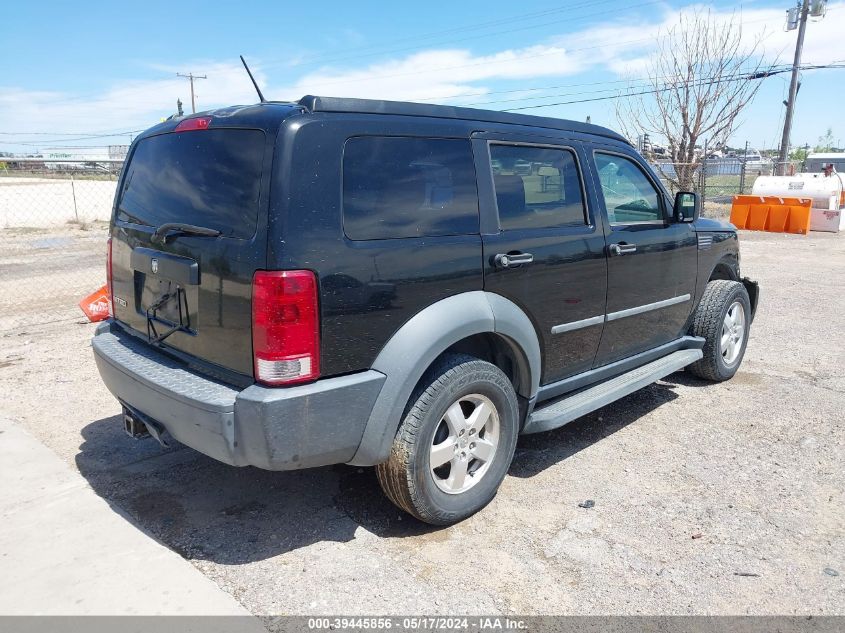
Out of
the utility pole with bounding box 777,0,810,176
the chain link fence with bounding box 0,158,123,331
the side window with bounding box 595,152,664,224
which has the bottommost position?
the chain link fence with bounding box 0,158,123,331

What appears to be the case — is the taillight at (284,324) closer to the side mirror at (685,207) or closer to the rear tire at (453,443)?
the rear tire at (453,443)

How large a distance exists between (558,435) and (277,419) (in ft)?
8.03

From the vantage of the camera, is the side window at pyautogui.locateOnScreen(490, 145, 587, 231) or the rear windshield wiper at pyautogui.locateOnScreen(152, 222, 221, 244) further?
the side window at pyautogui.locateOnScreen(490, 145, 587, 231)

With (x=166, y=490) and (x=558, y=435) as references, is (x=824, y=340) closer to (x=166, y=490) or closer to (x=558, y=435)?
(x=558, y=435)

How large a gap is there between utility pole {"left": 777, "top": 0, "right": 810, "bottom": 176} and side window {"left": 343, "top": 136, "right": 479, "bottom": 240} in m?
24.2

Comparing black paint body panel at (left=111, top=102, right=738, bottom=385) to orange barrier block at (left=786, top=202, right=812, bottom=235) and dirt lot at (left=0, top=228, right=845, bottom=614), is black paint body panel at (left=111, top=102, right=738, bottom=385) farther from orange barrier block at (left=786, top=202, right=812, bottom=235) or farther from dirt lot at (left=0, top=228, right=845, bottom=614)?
orange barrier block at (left=786, top=202, right=812, bottom=235)

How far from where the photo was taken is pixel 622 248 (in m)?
4.16

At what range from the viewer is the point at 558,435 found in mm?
4578

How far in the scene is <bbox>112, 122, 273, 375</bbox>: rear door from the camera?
9.19ft

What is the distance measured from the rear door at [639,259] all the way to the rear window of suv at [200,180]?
222 centimetres

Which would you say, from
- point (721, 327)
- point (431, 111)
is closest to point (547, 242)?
point (431, 111)

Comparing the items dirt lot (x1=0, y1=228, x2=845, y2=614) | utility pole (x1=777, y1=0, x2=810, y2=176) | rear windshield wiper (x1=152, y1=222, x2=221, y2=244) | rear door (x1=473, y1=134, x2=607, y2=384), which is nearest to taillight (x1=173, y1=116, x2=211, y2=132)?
rear windshield wiper (x1=152, y1=222, x2=221, y2=244)

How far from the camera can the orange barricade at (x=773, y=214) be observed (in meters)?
16.9

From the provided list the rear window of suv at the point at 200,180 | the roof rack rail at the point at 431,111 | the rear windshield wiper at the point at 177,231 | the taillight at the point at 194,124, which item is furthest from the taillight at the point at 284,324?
the taillight at the point at 194,124
